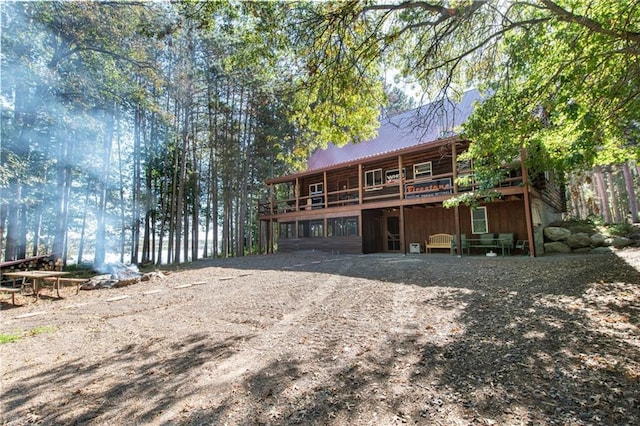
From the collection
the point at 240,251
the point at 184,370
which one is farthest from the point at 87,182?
the point at 184,370

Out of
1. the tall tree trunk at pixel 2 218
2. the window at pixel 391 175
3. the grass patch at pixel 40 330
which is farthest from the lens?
the window at pixel 391 175

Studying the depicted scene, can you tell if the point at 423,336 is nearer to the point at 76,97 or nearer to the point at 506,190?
the point at 506,190

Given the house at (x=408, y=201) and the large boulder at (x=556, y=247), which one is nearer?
the large boulder at (x=556, y=247)

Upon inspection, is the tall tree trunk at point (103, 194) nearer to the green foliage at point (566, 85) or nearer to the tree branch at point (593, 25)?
the green foliage at point (566, 85)

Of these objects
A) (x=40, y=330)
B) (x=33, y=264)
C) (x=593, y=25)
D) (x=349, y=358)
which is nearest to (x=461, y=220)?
(x=593, y=25)

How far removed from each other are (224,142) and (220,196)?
5756mm

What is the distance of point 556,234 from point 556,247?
79cm

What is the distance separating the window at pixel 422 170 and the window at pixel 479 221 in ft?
9.15

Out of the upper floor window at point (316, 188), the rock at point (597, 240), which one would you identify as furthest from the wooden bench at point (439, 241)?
the upper floor window at point (316, 188)

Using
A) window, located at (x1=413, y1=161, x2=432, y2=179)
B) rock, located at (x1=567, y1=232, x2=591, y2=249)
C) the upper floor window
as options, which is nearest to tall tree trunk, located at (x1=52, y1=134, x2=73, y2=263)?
the upper floor window

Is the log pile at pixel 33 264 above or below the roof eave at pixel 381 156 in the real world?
below

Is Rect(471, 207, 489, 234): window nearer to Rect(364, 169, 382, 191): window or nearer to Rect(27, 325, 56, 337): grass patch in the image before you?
Rect(364, 169, 382, 191): window

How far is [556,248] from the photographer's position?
36.3ft

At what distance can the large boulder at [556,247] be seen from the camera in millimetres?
10961
